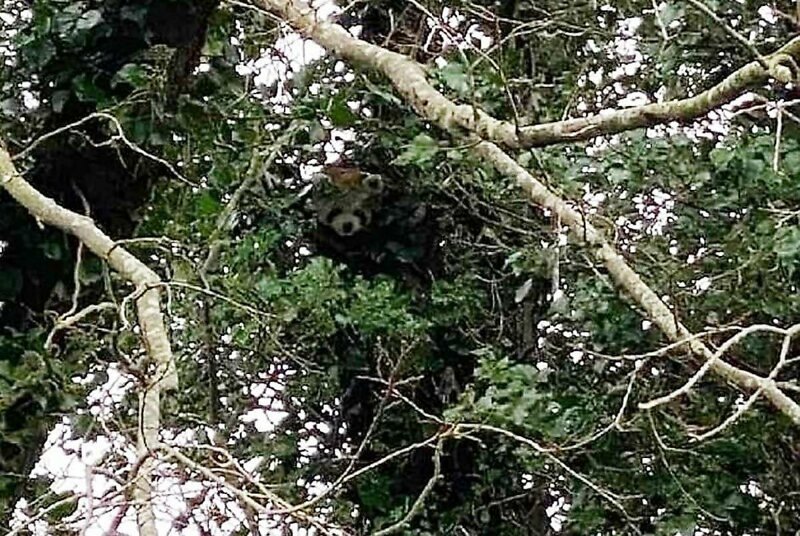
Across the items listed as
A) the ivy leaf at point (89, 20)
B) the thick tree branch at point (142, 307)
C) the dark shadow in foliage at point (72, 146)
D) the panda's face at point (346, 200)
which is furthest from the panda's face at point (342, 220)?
the thick tree branch at point (142, 307)

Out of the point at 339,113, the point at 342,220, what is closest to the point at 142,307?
the point at 339,113

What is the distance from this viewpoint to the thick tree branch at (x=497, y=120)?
1.89m

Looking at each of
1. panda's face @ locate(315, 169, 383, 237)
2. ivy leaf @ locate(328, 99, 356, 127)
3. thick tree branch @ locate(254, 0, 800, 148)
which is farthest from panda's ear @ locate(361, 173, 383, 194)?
thick tree branch @ locate(254, 0, 800, 148)

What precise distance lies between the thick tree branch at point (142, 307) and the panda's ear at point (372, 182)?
5.14ft

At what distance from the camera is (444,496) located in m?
3.96

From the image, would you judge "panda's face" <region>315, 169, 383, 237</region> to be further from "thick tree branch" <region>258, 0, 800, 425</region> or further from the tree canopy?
"thick tree branch" <region>258, 0, 800, 425</region>

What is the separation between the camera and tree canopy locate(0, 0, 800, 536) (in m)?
2.33

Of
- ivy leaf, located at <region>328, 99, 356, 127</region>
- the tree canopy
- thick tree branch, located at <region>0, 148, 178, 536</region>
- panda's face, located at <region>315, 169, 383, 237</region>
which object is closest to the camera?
thick tree branch, located at <region>0, 148, 178, 536</region>

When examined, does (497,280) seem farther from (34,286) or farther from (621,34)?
(34,286)

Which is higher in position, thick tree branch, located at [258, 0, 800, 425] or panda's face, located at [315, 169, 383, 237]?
panda's face, located at [315, 169, 383, 237]

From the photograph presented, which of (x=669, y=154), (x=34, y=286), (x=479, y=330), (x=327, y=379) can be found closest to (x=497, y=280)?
(x=479, y=330)

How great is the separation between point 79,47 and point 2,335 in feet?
1.92

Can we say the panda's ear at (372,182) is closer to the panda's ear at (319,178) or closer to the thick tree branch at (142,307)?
the panda's ear at (319,178)

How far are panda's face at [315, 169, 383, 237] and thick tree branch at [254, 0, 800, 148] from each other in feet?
4.27
